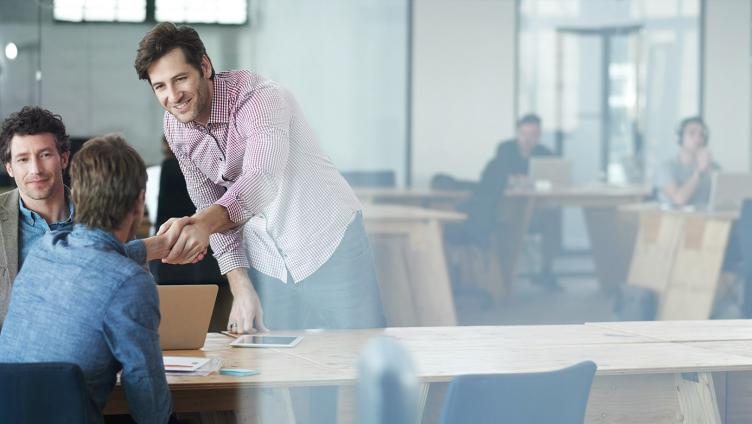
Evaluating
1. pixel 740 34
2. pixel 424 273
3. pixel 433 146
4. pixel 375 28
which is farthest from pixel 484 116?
pixel 424 273

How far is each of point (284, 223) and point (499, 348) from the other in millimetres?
665

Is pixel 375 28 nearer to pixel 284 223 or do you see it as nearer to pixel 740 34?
pixel 740 34

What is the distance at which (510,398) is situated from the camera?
1.72 m

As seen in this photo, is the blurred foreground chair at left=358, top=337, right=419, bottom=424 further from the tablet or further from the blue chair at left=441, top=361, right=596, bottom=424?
the tablet

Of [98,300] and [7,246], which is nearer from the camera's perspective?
[98,300]

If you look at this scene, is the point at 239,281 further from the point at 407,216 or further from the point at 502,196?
the point at 502,196

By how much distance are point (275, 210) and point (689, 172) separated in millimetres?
4742

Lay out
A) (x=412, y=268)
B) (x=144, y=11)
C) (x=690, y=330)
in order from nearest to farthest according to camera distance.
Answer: (x=690, y=330) < (x=412, y=268) < (x=144, y=11)

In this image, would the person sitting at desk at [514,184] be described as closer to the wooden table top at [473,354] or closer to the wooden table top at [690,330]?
the wooden table top at [690,330]

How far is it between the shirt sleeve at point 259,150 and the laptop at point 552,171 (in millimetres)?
5267

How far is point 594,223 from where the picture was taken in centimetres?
763

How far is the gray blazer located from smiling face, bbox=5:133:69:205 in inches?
1.6

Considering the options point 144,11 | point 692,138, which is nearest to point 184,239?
point 144,11

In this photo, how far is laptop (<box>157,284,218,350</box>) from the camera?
227cm
